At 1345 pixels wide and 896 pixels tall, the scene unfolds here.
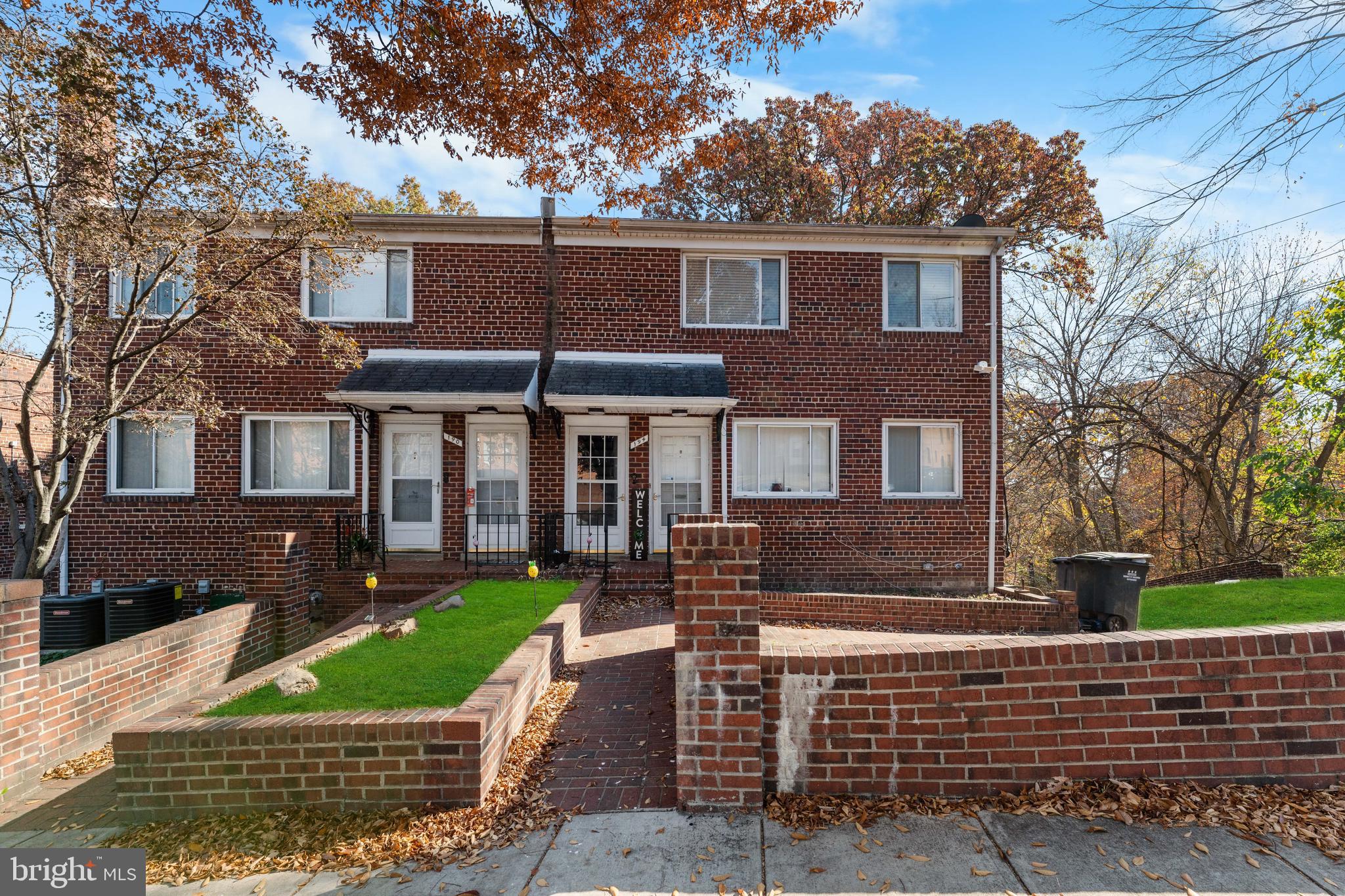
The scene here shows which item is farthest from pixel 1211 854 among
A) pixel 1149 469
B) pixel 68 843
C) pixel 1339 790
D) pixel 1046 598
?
pixel 1149 469

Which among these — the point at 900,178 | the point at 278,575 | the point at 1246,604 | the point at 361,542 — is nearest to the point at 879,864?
the point at 278,575

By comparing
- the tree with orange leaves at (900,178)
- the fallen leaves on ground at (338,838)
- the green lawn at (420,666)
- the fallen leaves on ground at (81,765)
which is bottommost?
the fallen leaves on ground at (81,765)

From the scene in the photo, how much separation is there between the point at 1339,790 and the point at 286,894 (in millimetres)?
5325

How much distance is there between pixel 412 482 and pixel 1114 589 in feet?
33.2

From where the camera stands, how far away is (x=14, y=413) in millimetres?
16547

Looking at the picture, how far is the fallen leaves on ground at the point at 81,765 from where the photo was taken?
4.23 meters

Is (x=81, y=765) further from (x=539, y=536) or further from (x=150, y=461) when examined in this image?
(x=150, y=461)

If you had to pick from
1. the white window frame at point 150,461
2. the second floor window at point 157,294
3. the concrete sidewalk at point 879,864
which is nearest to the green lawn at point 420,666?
the concrete sidewalk at point 879,864

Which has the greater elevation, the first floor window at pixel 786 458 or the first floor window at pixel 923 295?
the first floor window at pixel 923 295

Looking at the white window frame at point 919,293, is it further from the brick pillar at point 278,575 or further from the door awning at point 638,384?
the brick pillar at point 278,575

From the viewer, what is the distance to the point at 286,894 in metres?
2.81

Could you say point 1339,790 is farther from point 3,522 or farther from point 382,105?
point 3,522

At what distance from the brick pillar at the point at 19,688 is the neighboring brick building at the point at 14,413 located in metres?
4.25

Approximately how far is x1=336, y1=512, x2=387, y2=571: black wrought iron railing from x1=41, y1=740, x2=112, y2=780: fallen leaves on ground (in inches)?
181
